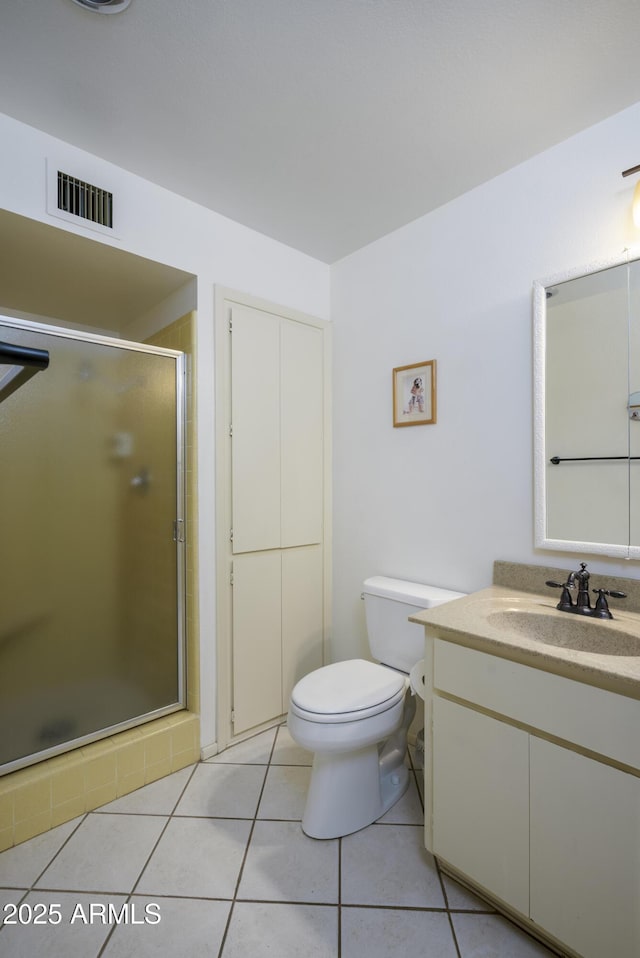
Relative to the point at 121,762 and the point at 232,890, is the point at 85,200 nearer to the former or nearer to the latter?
the point at 121,762

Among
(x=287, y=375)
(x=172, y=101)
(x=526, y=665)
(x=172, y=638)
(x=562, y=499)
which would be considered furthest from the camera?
(x=287, y=375)

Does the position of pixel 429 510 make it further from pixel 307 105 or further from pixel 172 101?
pixel 172 101

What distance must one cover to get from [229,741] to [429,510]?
1.38 metres

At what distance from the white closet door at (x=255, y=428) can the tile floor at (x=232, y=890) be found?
1025 mm

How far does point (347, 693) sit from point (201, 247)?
6.24 feet

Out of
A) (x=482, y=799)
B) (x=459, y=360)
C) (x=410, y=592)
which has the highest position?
(x=459, y=360)

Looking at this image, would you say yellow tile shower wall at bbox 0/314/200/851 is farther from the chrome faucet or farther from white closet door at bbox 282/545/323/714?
the chrome faucet

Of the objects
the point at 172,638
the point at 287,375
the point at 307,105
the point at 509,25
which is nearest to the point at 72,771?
the point at 172,638

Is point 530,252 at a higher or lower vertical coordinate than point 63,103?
lower

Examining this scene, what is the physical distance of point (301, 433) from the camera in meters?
2.31

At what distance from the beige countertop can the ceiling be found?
1.45m

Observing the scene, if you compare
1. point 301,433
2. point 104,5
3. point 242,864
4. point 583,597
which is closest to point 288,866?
point 242,864

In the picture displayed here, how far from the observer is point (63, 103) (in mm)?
1409

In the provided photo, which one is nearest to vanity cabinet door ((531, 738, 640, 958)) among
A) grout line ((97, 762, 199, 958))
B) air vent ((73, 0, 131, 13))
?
grout line ((97, 762, 199, 958))
